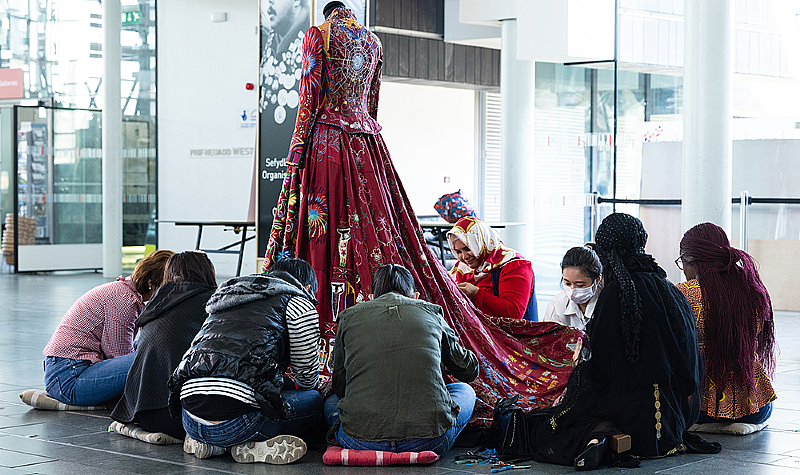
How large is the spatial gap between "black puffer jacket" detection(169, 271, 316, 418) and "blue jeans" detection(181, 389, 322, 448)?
69 millimetres

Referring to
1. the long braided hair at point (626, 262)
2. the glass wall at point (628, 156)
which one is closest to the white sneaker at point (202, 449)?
the long braided hair at point (626, 262)

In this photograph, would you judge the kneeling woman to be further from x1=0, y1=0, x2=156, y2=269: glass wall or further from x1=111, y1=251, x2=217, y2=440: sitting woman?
x1=0, y1=0, x2=156, y2=269: glass wall

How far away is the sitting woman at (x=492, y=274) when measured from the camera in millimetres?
4836

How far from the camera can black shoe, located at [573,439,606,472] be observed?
3393mm

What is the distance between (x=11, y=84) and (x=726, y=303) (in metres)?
13.3

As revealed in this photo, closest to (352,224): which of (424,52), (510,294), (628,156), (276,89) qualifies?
(510,294)

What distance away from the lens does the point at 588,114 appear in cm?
1111

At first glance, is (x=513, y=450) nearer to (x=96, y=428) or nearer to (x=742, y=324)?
(x=742, y=324)

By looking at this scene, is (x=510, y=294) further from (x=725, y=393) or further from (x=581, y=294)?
(x=725, y=393)

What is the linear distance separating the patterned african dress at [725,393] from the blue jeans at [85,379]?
2491mm

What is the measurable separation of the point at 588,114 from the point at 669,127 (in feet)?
4.16

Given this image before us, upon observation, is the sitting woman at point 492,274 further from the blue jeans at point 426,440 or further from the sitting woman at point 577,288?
the blue jeans at point 426,440

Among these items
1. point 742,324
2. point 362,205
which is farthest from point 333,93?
point 742,324

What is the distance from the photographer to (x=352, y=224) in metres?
4.47
